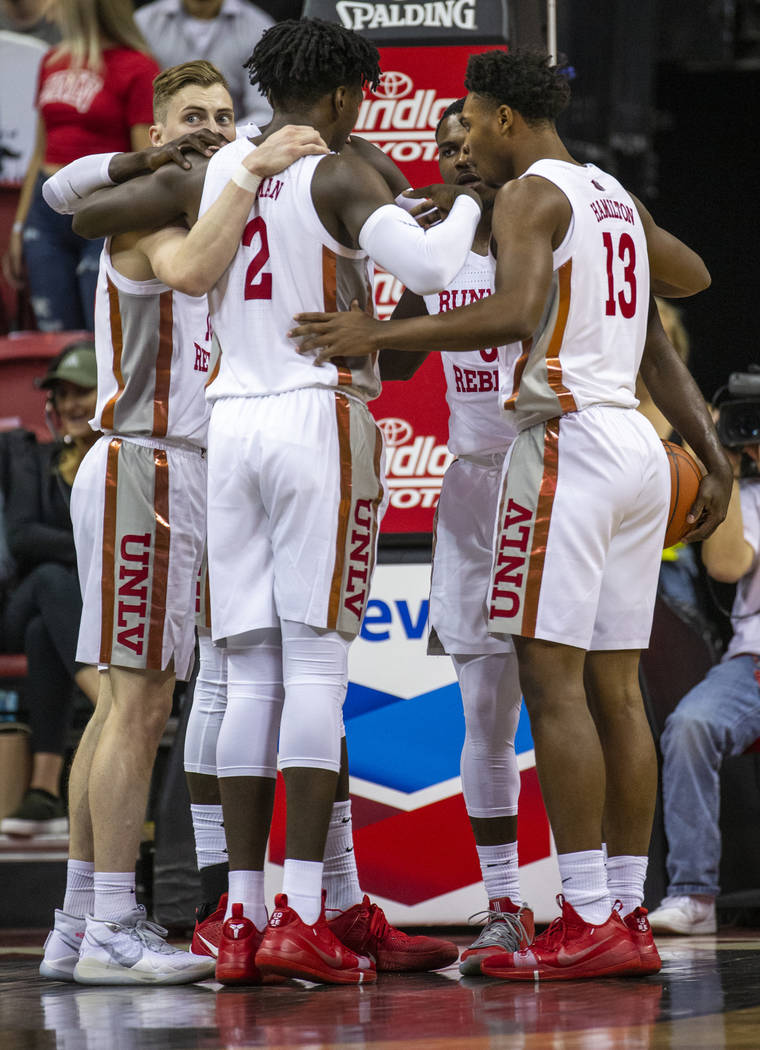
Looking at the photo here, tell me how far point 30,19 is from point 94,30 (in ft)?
0.90

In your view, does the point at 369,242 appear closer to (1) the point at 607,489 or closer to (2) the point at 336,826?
(1) the point at 607,489

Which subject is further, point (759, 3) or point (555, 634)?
point (759, 3)

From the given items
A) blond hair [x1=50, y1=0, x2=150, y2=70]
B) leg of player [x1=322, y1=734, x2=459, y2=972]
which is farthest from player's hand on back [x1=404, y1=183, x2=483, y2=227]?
blond hair [x1=50, y1=0, x2=150, y2=70]

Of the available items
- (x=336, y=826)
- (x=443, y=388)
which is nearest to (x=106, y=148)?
(x=443, y=388)

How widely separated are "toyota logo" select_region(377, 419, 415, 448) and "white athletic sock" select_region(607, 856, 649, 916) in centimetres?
171

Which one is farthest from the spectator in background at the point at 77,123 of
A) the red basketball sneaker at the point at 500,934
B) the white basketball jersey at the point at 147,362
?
the red basketball sneaker at the point at 500,934

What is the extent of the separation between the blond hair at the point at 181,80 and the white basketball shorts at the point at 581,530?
116 centimetres

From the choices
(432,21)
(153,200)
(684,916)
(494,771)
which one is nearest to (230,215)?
(153,200)

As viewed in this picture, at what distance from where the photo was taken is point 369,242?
2.72 meters

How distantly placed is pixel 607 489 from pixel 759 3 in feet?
12.0

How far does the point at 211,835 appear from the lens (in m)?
3.22

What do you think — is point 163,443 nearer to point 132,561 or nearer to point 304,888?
point 132,561

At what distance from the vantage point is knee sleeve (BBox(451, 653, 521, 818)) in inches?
127

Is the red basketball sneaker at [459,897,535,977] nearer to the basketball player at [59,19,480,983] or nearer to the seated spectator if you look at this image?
the basketball player at [59,19,480,983]
